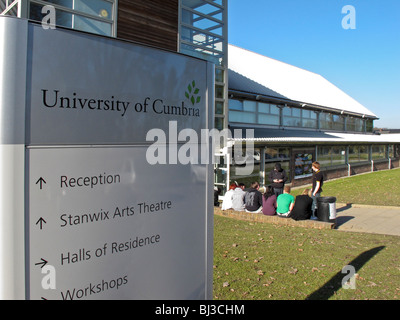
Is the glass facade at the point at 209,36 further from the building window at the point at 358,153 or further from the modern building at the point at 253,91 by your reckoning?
the building window at the point at 358,153

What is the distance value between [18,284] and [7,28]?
1.40 m

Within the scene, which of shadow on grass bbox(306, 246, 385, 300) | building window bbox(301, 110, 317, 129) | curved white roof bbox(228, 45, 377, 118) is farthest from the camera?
building window bbox(301, 110, 317, 129)

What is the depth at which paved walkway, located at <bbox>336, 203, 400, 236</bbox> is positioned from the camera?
9438 millimetres

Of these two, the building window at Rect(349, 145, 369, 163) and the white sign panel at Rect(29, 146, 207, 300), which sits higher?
the building window at Rect(349, 145, 369, 163)

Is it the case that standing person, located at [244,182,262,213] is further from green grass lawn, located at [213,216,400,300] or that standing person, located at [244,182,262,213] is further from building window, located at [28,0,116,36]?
building window, located at [28,0,116,36]

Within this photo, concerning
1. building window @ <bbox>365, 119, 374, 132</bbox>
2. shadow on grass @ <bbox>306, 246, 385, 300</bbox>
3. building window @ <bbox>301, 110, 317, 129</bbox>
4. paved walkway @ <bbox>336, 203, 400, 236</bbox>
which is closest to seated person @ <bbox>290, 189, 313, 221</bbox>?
paved walkway @ <bbox>336, 203, 400, 236</bbox>

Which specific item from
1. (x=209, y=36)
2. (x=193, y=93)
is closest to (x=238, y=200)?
(x=209, y=36)

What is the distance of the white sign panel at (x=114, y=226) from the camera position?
1981mm

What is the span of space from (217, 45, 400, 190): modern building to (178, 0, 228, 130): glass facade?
228cm

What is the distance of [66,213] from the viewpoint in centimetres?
207

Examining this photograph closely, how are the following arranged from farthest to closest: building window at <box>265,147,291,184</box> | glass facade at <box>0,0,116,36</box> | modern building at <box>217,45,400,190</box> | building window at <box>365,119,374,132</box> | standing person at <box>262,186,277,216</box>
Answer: building window at <box>365,119,374,132</box> → modern building at <box>217,45,400,190</box> → building window at <box>265,147,291,184</box> → standing person at <box>262,186,277,216</box> → glass facade at <box>0,0,116,36</box>

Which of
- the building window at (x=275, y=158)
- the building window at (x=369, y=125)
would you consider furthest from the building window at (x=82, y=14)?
the building window at (x=369, y=125)

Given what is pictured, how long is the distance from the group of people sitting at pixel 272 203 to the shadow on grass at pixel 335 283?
8.84 feet
